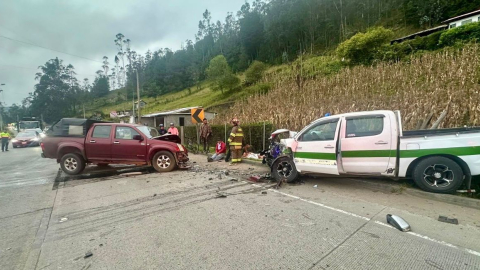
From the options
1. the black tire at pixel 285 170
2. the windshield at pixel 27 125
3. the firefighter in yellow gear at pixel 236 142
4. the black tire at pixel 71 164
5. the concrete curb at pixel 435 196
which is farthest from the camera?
the windshield at pixel 27 125

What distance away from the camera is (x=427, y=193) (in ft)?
15.8

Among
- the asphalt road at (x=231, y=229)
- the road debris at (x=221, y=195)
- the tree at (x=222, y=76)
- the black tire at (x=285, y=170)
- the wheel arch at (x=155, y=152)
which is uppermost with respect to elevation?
the tree at (x=222, y=76)

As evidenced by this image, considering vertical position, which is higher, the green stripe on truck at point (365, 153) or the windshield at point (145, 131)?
the windshield at point (145, 131)

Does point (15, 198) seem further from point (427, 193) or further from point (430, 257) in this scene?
point (427, 193)

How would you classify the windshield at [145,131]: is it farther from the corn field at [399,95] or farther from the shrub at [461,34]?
the shrub at [461,34]

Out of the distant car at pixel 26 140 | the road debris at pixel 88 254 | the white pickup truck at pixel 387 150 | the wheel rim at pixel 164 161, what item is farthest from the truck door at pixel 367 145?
the distant car at pixel 26 140

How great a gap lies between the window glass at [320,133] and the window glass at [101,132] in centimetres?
639

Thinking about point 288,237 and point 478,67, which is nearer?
point 288,237

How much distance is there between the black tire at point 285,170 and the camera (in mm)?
6312

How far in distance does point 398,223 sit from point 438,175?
2.03 meters

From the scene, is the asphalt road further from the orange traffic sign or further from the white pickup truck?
the orange traffic sign

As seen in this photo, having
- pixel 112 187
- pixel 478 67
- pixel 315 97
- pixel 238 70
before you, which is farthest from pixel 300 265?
pixel 238 70

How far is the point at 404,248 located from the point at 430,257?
0.27 metres

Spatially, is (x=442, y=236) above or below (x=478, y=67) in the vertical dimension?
below
